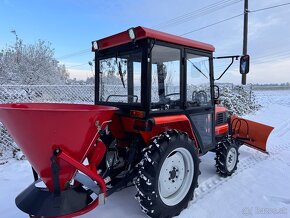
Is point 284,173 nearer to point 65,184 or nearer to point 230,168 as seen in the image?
point 230,168

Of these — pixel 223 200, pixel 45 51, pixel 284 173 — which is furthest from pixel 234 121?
pixel 45 51

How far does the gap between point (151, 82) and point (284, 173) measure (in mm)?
3009

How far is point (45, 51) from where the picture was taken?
11.2 m

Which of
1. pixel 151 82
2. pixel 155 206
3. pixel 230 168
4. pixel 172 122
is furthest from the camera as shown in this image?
pixel 230 168

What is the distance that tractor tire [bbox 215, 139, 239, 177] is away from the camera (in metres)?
3.79

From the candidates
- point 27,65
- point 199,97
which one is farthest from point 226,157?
point 27,65

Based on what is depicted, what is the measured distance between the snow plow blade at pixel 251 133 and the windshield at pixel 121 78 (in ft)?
8.92

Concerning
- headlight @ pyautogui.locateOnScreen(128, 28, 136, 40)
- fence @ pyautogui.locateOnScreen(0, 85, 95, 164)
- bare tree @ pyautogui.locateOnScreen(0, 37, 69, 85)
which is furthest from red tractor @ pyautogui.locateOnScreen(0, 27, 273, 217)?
bare tree @ pyautogui.locateOnScreen(0, 37, 69, 85)

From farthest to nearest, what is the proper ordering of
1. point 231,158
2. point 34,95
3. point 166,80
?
1. point 34,95
2. point 231,158
3. point 166,80

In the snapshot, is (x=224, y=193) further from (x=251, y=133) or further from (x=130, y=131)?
(x=251, y=133)

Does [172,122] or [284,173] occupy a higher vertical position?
[172,122]

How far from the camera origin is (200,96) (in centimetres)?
355

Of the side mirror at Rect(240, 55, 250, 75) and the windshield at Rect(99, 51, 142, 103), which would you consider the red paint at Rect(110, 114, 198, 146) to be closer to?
the windshield at Rect(99, 51, 142, 103)

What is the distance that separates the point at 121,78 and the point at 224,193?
7.03 feet
